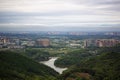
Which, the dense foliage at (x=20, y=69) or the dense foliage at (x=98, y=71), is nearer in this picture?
the dense foliage at (x=20, y=69)

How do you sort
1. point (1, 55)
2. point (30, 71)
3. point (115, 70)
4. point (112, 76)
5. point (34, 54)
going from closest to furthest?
point (112, 76) < point (115, 70) < point (30, 71) < point (1, 55) < point (34, 54)

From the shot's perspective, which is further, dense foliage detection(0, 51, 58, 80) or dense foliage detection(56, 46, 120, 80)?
dense foliage detection(56, 46, 120, 80)

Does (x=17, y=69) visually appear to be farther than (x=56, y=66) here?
No

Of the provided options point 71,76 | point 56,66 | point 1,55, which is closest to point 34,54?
point 56,66

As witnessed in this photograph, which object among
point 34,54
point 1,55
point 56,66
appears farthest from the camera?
point 34,54

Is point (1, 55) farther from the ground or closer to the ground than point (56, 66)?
farther from the ground

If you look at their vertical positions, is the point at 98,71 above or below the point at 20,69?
below

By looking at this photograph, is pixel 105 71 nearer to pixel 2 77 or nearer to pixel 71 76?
pixel 71 76

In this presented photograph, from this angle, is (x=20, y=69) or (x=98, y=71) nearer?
(x=98, y=71)
